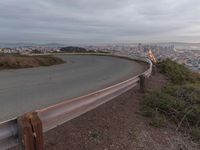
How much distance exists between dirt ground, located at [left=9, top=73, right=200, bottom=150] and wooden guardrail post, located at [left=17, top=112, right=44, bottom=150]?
57.5 inches

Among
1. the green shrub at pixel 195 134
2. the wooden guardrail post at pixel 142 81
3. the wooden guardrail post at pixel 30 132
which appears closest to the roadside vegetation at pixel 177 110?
the green shrub at pixel 195 134

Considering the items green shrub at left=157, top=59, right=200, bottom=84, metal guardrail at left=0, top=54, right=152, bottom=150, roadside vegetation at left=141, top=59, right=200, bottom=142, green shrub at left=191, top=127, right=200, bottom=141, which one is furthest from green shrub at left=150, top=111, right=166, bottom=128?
green shrub at left=157, top=59, right=200, bottom=84

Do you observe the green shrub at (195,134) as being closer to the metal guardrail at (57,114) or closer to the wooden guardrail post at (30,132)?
→ the metal guardrail at (57,114)

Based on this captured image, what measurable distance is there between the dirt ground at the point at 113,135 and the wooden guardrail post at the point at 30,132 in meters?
1.46

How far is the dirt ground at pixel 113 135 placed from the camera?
5453mm

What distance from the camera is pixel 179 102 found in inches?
341

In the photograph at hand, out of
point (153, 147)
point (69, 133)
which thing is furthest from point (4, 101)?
point (153, 147)

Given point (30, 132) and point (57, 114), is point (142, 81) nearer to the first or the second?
point (57, 114)

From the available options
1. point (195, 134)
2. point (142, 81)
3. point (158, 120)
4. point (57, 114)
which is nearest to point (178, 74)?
point (142, 81)

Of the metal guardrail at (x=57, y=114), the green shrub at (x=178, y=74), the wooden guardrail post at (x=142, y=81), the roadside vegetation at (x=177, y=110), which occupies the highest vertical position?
the metal guardrail at (x=57, y=114)

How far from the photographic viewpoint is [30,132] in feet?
11.8

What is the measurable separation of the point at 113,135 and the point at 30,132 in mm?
2701

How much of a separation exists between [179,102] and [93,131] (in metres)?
3.57

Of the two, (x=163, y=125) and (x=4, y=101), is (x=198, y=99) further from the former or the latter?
(x=4, y=101)
